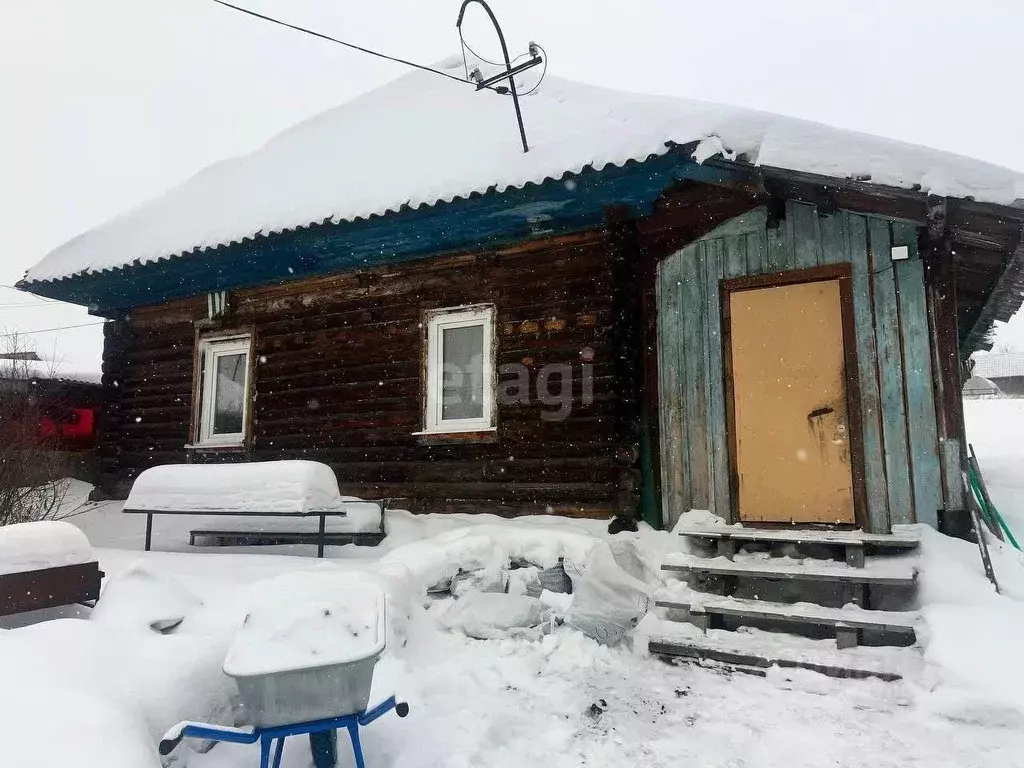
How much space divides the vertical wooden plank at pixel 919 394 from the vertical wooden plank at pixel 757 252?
3.47 feet

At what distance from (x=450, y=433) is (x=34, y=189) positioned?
154 metres

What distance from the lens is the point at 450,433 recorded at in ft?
23.0

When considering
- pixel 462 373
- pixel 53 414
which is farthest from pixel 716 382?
pixel 53 414

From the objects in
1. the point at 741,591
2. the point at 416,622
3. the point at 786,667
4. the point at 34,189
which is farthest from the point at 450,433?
the point at 34,189

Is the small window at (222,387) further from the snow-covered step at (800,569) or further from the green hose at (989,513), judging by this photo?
the green hose at (989,513)

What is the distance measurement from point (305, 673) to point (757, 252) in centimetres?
511

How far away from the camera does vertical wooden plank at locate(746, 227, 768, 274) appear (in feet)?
19.2

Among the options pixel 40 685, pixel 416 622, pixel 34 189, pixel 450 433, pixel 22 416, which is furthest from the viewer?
pixel 34 189

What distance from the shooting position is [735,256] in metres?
6.00

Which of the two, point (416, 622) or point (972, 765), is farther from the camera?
point (416, 622)

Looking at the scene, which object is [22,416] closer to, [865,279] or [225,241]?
[225,241]

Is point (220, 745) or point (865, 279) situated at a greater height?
point (865, 279)

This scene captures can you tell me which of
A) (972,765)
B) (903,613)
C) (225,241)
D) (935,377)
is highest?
(225,241)

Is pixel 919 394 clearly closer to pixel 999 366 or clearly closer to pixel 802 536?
pixel 802 536
